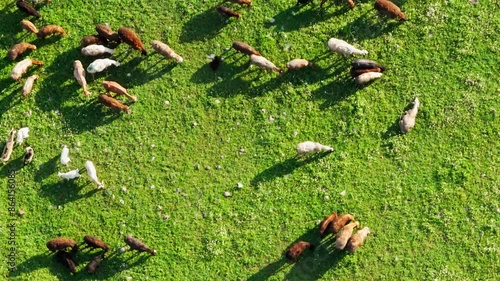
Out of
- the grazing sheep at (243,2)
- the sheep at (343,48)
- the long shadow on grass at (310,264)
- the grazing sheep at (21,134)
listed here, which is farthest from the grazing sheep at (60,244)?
the sheep at (343,48)

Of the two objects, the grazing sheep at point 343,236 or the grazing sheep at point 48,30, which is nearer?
the grazing sheep at point 343,236

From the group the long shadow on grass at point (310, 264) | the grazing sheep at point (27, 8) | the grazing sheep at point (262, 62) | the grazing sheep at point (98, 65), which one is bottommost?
the long shadow on grass at point (310, 264)

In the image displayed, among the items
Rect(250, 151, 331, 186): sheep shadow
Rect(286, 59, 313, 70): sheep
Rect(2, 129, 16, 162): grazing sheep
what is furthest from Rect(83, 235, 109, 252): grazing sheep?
Rect(286, 59, 313, 70): sheep

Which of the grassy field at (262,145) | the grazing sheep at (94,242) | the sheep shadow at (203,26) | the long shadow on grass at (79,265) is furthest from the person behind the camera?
the sheep shadow at (203,26)

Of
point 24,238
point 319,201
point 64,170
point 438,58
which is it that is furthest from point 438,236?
point 24,238

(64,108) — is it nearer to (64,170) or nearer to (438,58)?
(64,170)

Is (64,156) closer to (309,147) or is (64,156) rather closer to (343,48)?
(309,147)

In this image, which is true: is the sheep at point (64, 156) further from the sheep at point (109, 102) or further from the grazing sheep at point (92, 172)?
the sheep at point (109, 102)
